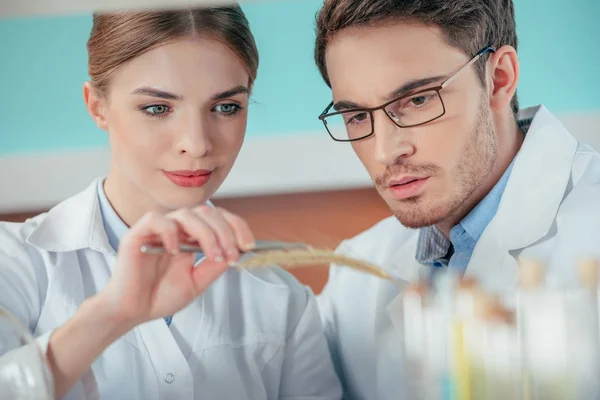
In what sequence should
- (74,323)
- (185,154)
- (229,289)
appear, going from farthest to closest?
(229,289), (185,154), (74,323)

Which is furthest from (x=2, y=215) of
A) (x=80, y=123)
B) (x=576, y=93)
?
(x=576, y=93)

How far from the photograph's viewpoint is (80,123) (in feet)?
2.82

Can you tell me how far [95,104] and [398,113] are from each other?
0.36m

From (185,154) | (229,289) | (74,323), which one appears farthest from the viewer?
(229,289)

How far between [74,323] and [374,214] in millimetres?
434

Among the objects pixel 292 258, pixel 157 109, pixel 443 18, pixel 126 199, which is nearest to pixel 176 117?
pixel 157 109

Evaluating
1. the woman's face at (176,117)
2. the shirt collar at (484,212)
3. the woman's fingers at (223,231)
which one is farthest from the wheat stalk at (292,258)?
the shirt collar at (484,212)

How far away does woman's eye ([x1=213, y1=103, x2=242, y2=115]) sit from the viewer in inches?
32.3

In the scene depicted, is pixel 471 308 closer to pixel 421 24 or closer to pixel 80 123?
pixel 421 24

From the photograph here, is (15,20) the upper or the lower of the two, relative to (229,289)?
upper

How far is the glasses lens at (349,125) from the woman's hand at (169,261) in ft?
0.86

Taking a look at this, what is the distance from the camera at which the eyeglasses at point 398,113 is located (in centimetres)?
86

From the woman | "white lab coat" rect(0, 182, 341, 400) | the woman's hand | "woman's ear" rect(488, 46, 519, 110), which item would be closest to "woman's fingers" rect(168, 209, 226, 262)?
the woman's hand

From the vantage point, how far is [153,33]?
80 cm
